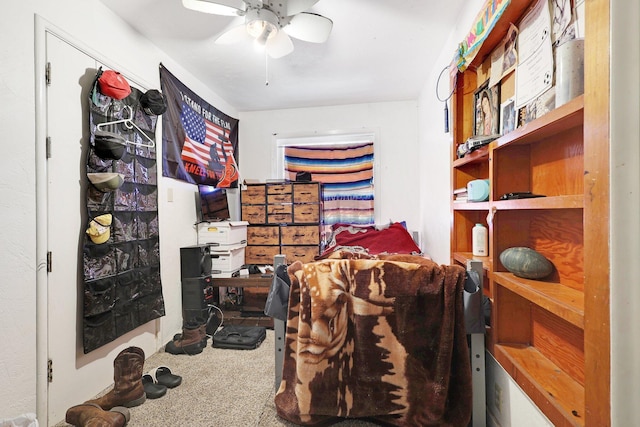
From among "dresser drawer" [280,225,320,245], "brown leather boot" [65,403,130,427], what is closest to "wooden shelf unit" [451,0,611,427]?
"brown leather boot" [65,403,130,427]

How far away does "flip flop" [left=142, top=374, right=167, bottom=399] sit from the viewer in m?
1.74

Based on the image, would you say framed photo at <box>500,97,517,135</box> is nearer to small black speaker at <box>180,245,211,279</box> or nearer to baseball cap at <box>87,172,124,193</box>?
baseball cap at <box>87,172,124,193</box>

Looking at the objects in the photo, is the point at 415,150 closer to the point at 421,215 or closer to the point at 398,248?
the point at 421,215

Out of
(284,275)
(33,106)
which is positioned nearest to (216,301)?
(284,275)

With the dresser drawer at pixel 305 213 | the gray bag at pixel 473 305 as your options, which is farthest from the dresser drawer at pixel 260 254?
the gray bag at pixel 473 305

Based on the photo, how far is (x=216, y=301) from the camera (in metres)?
3.03

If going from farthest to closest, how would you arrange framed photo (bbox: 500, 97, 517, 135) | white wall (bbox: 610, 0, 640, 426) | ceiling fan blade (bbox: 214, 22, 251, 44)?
1. ceiling fan blade (bbox: 214, 22, 251, 44)
2. framed photo (bbox: 500, 97, 517, 135)
3. white wall (bbox: 610, 0, 640, 426)

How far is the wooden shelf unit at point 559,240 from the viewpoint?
65 cm

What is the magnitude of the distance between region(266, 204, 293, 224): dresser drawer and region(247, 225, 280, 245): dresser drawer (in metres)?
0.09

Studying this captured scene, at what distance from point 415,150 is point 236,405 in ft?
10.9

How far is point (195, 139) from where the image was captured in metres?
2.97

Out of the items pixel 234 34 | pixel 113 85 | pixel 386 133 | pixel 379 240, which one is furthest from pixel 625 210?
pixel 386 133

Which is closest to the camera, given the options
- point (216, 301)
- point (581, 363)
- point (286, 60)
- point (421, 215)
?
point (581, 363)

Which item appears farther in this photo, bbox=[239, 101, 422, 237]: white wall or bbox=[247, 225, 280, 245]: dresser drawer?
bbox=[239, 101, 422, 237]: white wall
